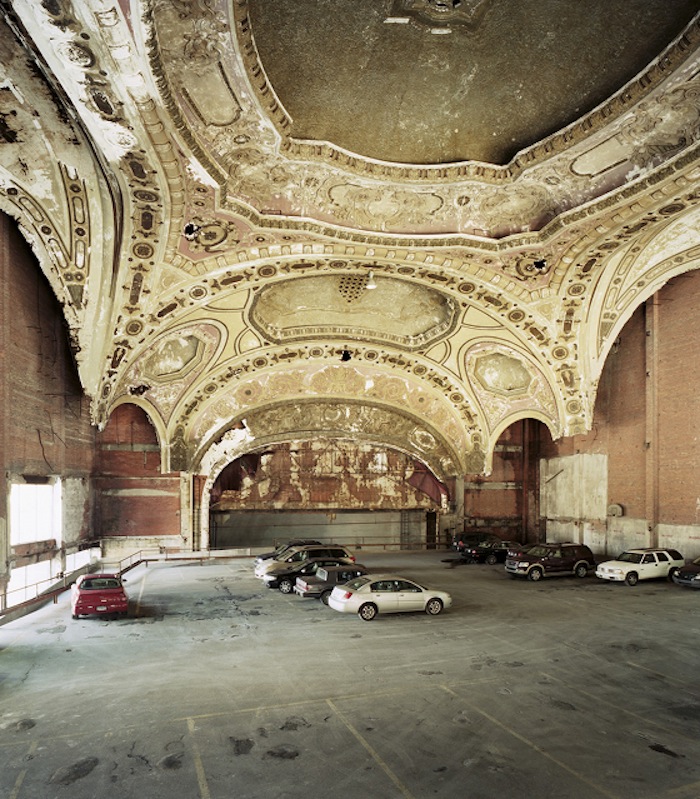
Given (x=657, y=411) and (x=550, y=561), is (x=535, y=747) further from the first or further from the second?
(x=657, y=411)

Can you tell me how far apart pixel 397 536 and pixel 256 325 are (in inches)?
583

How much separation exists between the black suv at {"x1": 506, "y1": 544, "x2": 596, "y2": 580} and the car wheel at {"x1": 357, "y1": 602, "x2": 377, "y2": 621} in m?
8.02

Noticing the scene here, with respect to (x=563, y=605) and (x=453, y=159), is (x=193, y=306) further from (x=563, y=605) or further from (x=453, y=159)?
(x=563, y=605)

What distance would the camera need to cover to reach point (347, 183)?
45.9ft

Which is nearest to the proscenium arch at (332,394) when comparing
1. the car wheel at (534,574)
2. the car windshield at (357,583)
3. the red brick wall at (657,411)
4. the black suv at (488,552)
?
the black suv at (488,552)

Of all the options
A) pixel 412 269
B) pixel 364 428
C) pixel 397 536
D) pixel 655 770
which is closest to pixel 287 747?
pixel 655 770

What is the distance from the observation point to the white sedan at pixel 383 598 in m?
13.6

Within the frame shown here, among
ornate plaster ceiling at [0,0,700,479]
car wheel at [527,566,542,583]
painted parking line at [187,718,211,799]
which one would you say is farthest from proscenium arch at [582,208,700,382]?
painted parking line at [187,718,211,799]

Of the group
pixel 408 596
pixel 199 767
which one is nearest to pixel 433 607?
pixel 408 596

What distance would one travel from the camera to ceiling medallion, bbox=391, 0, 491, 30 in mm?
9477

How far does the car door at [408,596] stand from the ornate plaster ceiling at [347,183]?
886 centimetres

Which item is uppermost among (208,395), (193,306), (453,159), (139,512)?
(453,159)

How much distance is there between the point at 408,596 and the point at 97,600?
724 cm

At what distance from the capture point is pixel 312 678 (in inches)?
379
